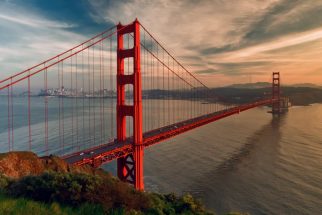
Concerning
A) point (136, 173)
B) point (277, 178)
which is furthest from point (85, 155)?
point (277, 178)

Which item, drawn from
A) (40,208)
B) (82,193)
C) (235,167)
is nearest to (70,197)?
(82,193)

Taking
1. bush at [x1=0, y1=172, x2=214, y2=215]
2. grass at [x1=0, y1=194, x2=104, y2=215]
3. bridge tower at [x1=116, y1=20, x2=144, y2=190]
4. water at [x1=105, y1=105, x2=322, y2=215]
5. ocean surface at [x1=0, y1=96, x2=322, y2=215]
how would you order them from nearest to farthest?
grass at [x1=0, y1=194, x2=104, y2=215]
bush at [x1=0, y1=172, x2=214, y2=215]
water at [x1=105, y1=105, x2=322, y2=215]
ocean surface at [x1=0, y1=96, x2=322, y2=215]
bridge tower at [x1=116, y1=20, x2=144, y2=190]

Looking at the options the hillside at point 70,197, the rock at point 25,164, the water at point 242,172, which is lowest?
the water at point 242,172

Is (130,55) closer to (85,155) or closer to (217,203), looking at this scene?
(85,155)

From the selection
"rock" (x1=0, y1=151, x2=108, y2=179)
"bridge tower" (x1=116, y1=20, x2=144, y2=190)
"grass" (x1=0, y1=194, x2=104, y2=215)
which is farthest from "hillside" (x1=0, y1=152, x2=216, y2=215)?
"bridge tower" (x1=116, y1=20, x2=144, y2=190)

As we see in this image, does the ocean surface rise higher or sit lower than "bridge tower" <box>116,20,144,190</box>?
lower

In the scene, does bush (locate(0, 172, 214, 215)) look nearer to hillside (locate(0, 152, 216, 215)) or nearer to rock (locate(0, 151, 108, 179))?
hillside (locate(0, 152, 216, 215))

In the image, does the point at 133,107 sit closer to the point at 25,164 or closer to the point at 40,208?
the point at 25,164

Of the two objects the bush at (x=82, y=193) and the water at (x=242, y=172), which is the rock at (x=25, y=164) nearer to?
the bush at (x=82, y=193)

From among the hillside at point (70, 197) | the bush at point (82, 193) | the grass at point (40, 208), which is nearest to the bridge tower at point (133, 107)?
the hillside at point (70, 197)
